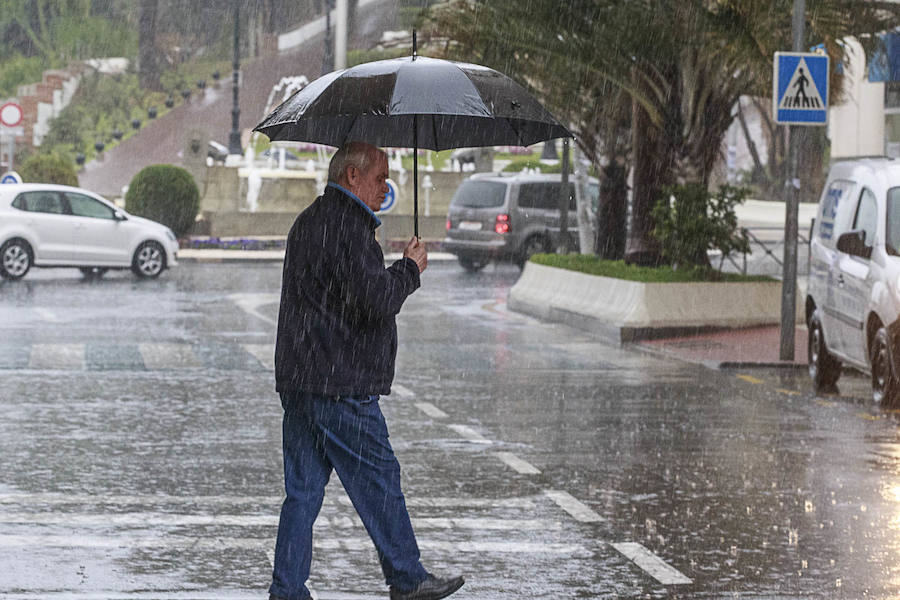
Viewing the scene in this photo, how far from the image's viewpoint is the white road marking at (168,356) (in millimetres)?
15203

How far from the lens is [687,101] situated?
68.4ft

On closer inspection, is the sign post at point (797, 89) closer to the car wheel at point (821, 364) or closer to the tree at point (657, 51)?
the car wheel at point (821, 364)

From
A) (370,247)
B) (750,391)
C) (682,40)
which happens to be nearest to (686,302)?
(682,40)

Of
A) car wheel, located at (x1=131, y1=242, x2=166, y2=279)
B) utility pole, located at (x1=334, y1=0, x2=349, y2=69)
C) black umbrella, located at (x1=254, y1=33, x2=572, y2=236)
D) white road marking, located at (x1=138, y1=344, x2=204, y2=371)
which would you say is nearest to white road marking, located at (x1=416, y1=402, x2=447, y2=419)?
white road marking, located at (x1=138, y1=344, x2=204, y2=371)

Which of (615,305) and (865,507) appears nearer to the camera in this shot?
(865,507)

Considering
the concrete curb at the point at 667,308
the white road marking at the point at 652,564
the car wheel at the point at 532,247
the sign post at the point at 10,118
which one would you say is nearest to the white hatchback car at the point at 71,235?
the car wheel at the point at 532,247

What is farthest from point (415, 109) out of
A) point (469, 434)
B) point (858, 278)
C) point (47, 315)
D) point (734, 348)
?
point (47, 315)

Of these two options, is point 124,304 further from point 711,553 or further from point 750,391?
point 711,553

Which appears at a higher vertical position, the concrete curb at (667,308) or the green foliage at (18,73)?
the green foliage at (18,73)

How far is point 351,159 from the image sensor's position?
6.07 meters

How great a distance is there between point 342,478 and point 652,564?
1771mm

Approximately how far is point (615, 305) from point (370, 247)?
13.7 meters

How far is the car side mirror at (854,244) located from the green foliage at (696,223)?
698 cm

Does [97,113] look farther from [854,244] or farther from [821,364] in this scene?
[854,244]
